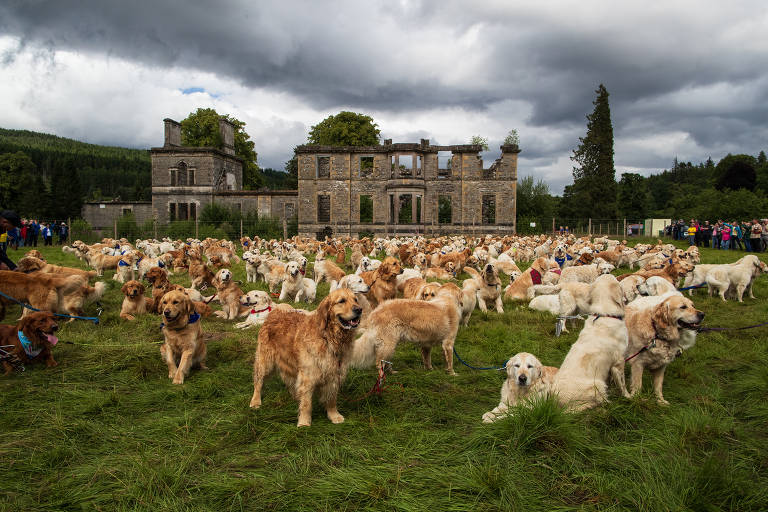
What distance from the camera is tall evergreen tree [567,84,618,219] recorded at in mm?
53094

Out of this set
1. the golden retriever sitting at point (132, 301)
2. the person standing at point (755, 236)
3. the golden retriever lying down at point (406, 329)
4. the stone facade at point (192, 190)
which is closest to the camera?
the golden retriever lying down at point (406, 329)

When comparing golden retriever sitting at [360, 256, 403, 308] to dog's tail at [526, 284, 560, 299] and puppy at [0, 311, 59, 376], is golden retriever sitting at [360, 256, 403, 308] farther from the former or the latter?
puppy at [0, 311, 59, 376]

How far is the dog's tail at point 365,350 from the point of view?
5.64 metres

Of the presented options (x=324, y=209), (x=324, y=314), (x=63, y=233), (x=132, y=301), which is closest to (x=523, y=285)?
(x=324, y=314)

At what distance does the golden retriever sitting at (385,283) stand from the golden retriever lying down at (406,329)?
2.54m

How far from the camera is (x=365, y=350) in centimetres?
572

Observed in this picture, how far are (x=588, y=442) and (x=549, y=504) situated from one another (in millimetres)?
948

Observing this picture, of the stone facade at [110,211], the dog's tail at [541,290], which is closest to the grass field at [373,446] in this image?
the dog's tail at [541,290]

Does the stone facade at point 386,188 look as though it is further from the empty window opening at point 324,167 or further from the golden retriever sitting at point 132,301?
the golden retriever sitting at point 132,301

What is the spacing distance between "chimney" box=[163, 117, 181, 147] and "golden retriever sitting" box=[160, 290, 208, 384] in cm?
5002

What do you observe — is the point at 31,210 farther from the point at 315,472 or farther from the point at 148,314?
the point at 315,472

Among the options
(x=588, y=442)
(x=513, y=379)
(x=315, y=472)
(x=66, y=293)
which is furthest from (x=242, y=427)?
(x=66, y=293)

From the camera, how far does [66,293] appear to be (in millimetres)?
9000

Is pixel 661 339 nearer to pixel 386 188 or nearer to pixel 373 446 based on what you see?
pixel 373 446
